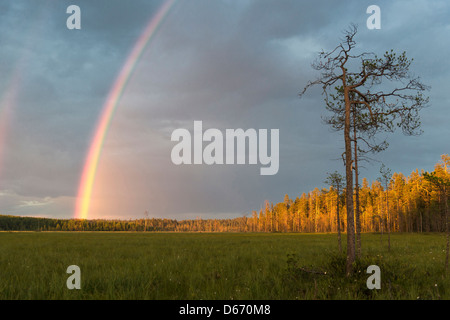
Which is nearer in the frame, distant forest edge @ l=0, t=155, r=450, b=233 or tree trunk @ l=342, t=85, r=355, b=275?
tree trunk @ l=342, t=85, r=355, b=275

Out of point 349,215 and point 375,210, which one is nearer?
point 349,215

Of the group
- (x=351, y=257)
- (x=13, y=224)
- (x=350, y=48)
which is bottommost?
(x=13, y=224)

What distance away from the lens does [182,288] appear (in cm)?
878

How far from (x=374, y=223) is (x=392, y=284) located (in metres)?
101

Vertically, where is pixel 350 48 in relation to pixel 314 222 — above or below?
above

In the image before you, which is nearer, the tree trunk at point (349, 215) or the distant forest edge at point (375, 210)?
the tree trunk at point (349, 215)

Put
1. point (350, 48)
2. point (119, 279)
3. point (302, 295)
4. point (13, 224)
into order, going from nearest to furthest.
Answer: point (302, 295) < point (119, 279) < point (350, 48) < point (13, 224)
